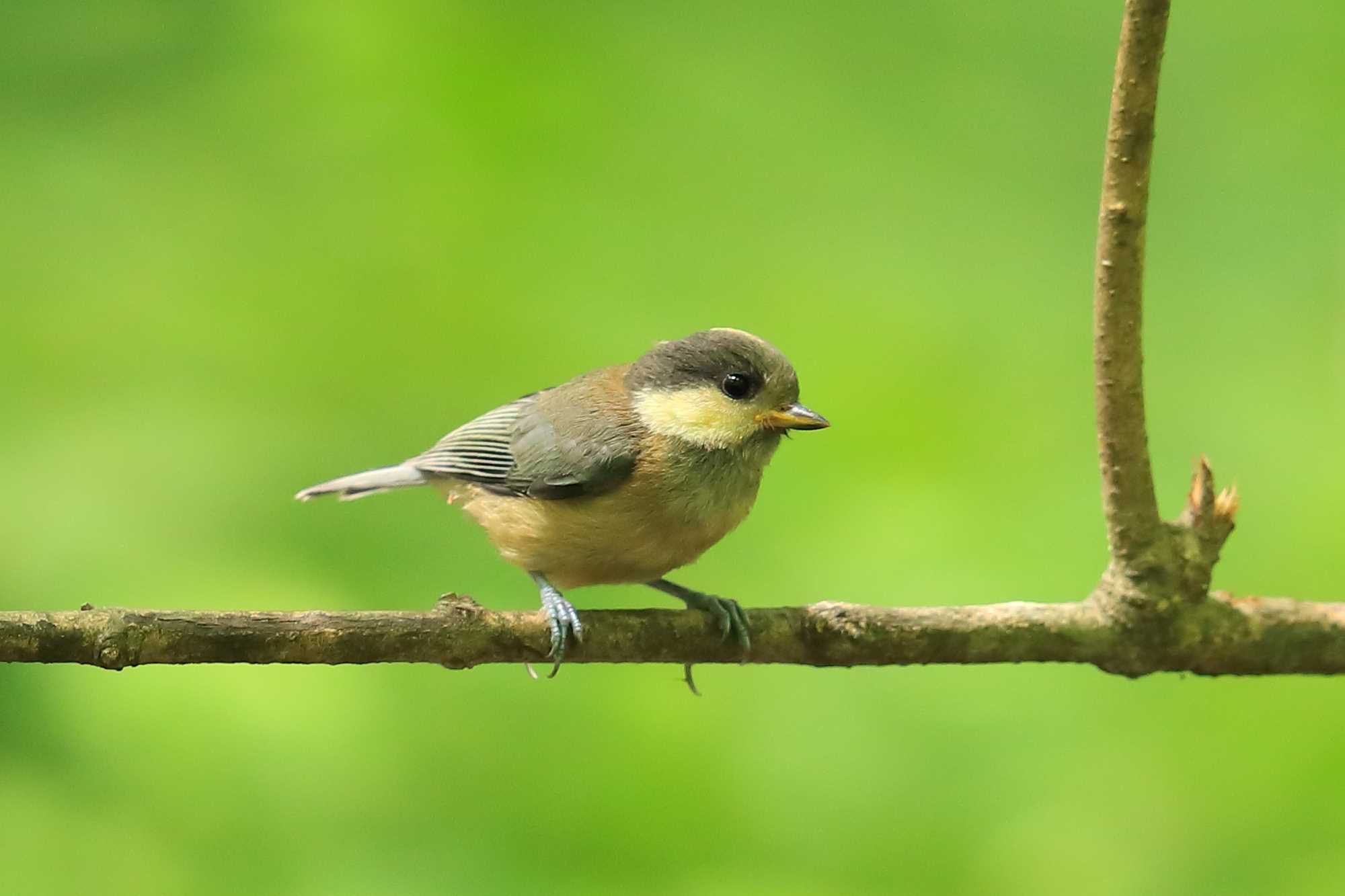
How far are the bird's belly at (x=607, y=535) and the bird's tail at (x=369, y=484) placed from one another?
0.30 meters

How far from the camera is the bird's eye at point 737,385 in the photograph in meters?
2.29

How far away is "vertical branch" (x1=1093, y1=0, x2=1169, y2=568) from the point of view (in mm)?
1622

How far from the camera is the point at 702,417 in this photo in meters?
2.29

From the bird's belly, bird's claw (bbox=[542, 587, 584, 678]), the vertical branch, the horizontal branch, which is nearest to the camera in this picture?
the vertical branch

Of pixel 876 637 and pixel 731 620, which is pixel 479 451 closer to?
pixel 731 620

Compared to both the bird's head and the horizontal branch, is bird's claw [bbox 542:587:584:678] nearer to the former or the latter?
the horizontal branch

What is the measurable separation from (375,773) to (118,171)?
59.0 inches

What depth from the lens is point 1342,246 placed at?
319cm

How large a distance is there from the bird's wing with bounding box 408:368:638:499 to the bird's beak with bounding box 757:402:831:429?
0.23 metres

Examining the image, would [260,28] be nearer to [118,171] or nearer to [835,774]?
[118,171]

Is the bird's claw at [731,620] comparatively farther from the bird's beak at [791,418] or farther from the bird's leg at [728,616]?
the bird's beak at [791,418]

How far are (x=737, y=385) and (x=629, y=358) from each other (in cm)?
89

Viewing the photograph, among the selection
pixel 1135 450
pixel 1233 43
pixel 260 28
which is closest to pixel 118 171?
pixel 260 28

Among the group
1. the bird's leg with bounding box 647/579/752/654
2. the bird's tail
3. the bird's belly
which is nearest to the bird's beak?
the bird's belly
